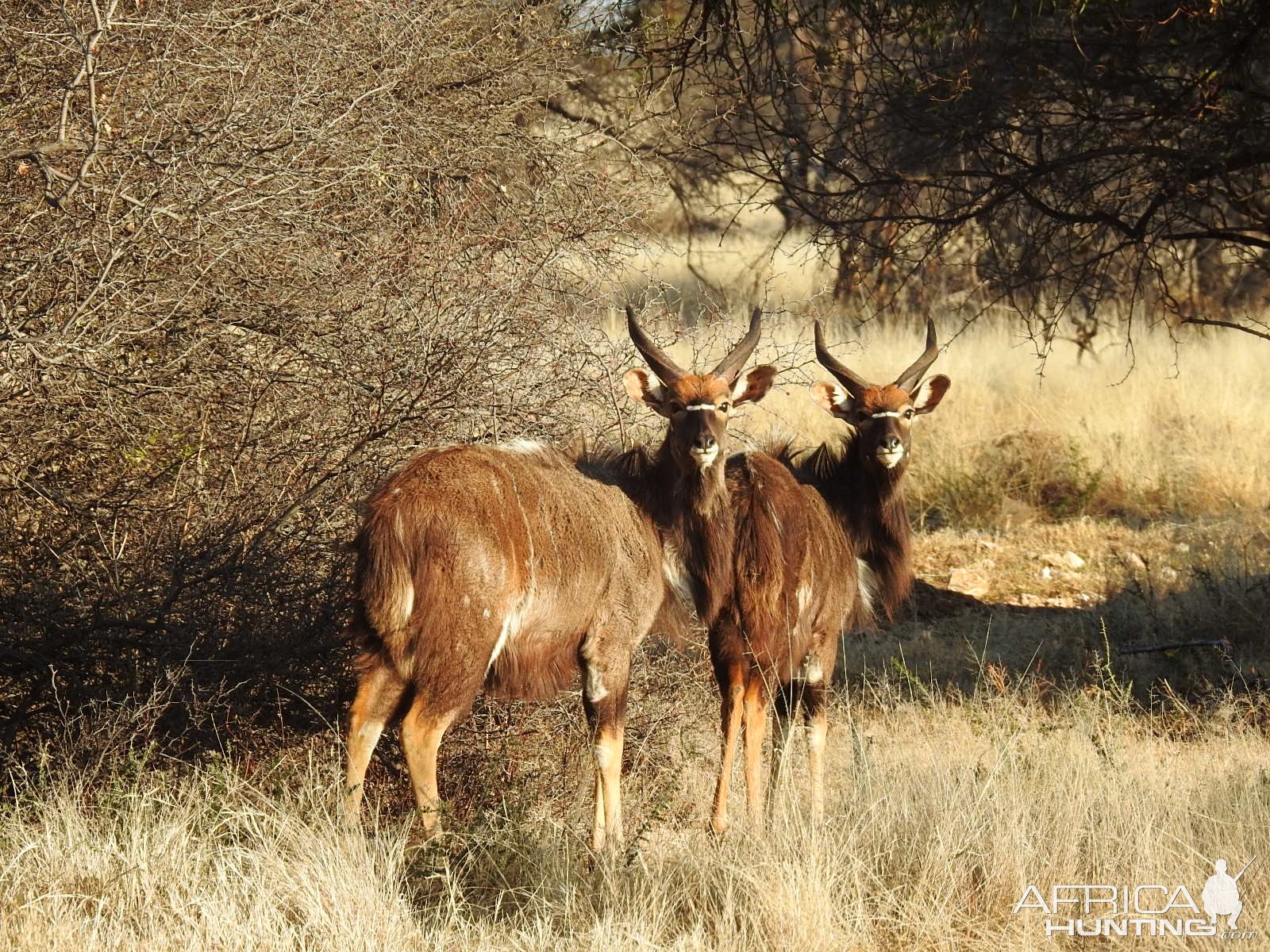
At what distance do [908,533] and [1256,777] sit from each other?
2.07 m

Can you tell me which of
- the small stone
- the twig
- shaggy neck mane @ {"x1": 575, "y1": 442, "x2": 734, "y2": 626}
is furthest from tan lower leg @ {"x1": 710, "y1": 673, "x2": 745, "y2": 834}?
the small stone

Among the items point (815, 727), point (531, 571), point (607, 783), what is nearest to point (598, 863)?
point (607, 783)

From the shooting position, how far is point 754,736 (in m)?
6.34

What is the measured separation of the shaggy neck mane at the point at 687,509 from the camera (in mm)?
6238

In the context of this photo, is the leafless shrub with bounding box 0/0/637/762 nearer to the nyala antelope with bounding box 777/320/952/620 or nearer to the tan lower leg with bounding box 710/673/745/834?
the nyala antelope with bounding box 777/320/952/620

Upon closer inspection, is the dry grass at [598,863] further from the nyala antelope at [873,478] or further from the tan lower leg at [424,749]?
the nyala antelope at [873,478]

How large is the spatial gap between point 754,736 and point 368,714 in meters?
1.87

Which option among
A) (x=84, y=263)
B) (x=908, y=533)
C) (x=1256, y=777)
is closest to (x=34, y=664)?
(x=84, y=263)

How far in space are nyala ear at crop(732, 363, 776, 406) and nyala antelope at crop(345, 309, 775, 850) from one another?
0.17 meters

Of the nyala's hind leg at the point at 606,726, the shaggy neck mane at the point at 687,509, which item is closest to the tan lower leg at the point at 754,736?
the shaggy neck mane at the point at 687,509

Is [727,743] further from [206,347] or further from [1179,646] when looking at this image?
[1179,646]

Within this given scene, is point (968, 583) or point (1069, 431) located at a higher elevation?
point (1069, 431)

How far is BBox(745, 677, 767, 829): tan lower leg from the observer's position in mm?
6223

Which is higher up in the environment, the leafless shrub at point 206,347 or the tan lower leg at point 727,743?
the leafless shrub at point 206,347
